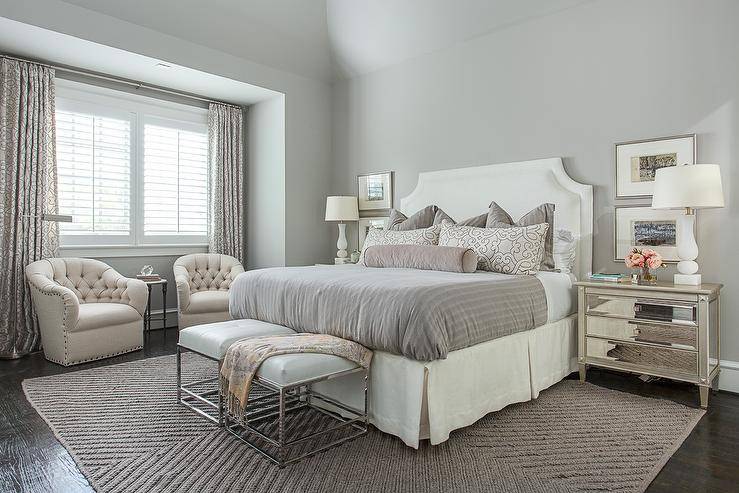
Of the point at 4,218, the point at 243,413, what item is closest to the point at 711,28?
the point at 243,413

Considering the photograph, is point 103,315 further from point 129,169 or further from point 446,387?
point 446,387

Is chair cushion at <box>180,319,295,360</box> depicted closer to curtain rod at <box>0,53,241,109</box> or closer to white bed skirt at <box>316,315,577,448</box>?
white bed skirt at <box>316,315,577,448</box>

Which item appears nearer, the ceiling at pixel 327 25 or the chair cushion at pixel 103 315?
the chair cushion at pixel 103 315

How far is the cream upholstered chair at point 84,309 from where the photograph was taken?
3867 millimetres

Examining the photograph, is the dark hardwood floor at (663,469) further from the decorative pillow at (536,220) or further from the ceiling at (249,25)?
the ceiling at (249,25)

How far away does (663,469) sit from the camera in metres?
2.16

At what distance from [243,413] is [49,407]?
141 centimetres

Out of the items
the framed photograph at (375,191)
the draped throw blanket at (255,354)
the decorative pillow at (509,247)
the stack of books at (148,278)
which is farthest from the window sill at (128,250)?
the decorative pillow at (509,247)

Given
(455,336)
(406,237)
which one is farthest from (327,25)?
(455,336)

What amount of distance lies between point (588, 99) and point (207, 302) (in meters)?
3.82

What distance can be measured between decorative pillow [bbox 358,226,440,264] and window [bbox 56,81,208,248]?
2.50 metres

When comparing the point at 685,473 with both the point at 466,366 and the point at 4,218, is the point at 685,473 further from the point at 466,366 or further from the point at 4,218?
the point at 4,218

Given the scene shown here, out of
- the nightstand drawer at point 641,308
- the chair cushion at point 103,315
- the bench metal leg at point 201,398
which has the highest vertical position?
the nightstand drawer at point 641,308

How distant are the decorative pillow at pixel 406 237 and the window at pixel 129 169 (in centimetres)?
250
